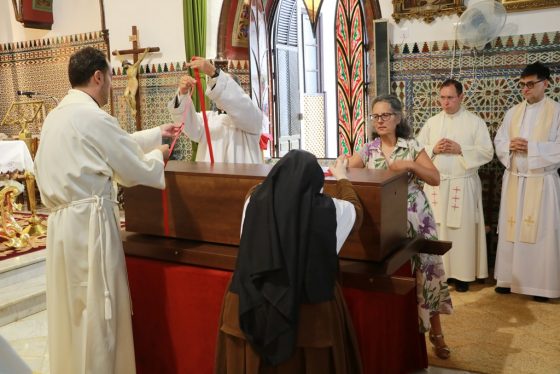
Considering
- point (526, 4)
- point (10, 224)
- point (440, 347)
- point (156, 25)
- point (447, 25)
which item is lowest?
point (440, 347)

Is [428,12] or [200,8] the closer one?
[428,12]

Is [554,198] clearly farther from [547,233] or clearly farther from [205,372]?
[205,372]

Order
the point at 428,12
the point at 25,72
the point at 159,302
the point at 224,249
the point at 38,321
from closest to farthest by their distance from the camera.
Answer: the point at 224,249 < the point at 159,302 < the point at 38,321 < the point at 428,12 < the point at 25,72

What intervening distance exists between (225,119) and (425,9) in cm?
237

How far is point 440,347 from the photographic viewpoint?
3414 mm

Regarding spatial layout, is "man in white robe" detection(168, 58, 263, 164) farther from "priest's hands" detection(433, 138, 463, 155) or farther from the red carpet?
the red carpet

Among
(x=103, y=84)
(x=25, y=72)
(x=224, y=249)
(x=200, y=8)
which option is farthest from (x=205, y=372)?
(x=25, y=72)

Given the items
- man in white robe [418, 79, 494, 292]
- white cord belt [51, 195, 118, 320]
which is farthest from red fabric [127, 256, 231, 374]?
man in white robe [418, 79, 494, 292]

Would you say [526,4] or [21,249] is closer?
[526,4]

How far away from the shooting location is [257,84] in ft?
21.6

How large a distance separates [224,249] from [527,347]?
86.2 inches

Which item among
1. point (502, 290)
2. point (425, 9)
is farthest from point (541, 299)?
point (425, 9)

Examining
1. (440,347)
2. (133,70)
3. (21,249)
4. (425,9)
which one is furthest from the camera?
(133,70)

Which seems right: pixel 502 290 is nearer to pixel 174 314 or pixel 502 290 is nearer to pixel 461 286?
pixel 461 286
